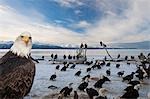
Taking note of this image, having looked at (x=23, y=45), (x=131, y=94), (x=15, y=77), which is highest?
(x=23, y=45)

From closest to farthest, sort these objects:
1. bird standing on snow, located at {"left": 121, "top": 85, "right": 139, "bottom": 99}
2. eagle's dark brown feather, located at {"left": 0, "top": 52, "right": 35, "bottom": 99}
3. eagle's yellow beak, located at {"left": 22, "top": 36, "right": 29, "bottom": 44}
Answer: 1. eagle's dark brown feather, located at {"left": 0, "top": 52, "right": 35, "bottom": 99}
2. eagle's yellow beak, located at {"left": 22, "top": 36, "right": 29, "bottom": 44}
3. bird standing on snow, located at {"left": 121, "top": 85, "right": 139, "bottom": 99}

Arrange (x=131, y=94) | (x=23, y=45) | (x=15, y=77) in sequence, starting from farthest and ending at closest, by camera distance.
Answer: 1. (x=131, y=94)
2. (x=23, y=45)
3. (x=15, y=77)

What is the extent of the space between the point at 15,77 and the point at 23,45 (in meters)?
0.19

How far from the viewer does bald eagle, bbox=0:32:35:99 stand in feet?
5.49

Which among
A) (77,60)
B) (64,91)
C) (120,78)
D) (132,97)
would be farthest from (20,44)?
(77,60)

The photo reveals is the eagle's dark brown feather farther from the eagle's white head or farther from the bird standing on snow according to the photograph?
the bird standing on snow

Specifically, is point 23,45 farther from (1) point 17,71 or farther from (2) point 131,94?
(2) point 131,94

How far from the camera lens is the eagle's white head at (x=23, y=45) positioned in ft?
5.84

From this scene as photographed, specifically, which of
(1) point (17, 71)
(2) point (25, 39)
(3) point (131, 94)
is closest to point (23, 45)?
(2) point (25, 39)

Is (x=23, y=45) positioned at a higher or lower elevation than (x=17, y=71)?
higher

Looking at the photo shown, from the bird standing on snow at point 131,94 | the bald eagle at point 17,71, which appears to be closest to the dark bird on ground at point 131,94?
the bird standing on snow at point 131,94

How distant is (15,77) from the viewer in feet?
5.59

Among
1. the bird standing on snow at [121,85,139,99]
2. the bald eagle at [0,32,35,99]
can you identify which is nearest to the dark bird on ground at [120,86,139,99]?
the bird standing on snow at [121,85,139,99]

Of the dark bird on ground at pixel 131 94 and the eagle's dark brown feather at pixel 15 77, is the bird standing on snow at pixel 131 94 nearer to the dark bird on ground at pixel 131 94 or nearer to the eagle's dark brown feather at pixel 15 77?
the dark bird on ground at pixel 131 94
